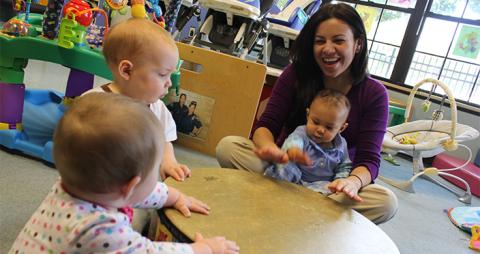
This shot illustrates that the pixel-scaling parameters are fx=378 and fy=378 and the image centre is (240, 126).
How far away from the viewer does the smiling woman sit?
118 cm

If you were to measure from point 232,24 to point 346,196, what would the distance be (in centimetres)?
179

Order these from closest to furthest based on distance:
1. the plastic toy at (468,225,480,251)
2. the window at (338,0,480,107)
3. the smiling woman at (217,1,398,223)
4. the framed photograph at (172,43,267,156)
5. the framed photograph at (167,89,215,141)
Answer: the smiling woman at (217,1,398,223), the plastic toy at (468,225,480,251), the framed photograph at (172,43,267,156), the framed photograph at (167,89,215,141), the window at (338,0,480,107)

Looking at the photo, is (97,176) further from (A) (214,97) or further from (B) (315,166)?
(A) (214,97)

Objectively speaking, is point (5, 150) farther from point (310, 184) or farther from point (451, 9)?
point (451, 9)

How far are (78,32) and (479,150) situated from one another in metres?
3.48

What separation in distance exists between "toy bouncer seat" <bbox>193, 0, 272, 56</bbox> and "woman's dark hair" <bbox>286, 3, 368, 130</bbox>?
104 cm

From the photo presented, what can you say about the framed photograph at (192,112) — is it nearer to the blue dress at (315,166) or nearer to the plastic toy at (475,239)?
the blue dress at (315,166)

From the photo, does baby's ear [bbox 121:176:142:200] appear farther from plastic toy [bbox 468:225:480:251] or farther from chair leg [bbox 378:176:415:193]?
chair leg [bbox 378:176:415:193]

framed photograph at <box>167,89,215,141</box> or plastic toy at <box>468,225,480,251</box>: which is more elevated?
framed photograph at <box>167,89,215,141</box>

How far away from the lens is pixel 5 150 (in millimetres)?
1549

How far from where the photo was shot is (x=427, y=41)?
3953 millimetres

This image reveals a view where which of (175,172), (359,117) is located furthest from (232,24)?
(175,172)

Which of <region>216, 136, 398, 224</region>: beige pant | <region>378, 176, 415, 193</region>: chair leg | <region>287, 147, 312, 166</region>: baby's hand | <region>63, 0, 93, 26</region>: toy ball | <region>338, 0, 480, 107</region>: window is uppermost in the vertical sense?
<region>338, 0, 480, 107</region>: window

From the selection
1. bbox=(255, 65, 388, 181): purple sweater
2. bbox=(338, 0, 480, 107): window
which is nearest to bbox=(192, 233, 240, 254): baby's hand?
bbox=(255, 65, 388, 181): purple sweater
